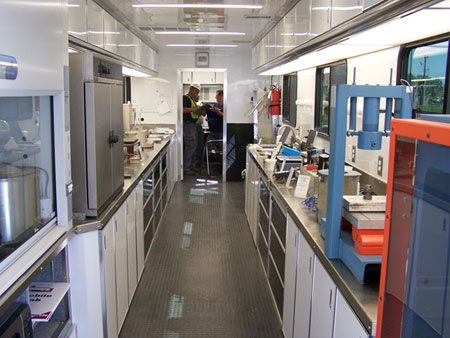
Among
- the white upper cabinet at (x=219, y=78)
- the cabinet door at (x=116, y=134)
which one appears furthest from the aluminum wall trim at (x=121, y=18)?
the white upper cabinet at (x=219, y=78)

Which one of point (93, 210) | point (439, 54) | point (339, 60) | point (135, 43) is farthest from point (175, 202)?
point (439, 54)

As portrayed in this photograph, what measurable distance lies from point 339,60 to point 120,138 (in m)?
2.26

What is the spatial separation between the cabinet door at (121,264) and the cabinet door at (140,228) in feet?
1.84

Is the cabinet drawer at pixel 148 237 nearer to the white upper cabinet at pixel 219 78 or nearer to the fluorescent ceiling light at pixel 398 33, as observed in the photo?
the fluorescent ceiling light at pixel 398 33

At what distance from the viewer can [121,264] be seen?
10.6 feet

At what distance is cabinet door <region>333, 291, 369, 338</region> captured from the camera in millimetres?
1678

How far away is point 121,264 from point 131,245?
1.31ft

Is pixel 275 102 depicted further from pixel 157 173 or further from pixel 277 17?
pixel 157 173

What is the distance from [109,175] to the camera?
2973 mm

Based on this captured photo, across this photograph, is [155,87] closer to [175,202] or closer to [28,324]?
[175,202]

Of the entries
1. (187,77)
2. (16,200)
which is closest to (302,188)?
(16,200)

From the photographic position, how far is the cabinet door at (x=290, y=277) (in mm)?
2867

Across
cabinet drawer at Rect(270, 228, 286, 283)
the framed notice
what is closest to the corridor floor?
cabinet drawer at Rect(270, 228, 286, 283)

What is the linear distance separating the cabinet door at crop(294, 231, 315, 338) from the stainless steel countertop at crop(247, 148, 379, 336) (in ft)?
0.27
